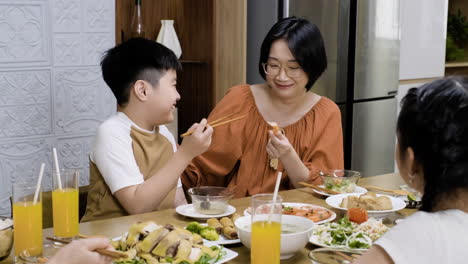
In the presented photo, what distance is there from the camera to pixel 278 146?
2.18 m

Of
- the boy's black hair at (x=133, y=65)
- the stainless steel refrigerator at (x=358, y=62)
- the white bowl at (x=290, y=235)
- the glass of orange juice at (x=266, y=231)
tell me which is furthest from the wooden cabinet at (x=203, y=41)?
the glass of orange juice at (x=266, y=231)

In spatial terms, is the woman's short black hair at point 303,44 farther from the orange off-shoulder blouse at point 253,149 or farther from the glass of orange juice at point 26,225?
the glass of orange juice at point 26,225

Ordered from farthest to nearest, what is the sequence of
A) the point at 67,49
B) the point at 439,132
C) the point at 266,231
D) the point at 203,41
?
the point at 203,41 → the point at 67,49 → the point at 266,231 → the point at 439,132

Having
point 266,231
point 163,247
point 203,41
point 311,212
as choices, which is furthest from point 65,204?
point 203,41

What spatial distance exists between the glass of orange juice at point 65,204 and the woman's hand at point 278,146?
84 cm

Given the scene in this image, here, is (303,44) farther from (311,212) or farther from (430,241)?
(430,241)

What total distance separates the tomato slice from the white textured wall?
5.29 feet

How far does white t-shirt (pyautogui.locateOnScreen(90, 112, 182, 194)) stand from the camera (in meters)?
1.89

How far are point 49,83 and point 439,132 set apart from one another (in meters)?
2.13

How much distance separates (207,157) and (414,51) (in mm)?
2423

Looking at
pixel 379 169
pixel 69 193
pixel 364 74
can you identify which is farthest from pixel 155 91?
pixel 379 169

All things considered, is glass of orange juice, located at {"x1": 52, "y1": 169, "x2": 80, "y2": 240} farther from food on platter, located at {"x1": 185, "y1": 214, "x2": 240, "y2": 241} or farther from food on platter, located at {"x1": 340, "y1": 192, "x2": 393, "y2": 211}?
food on platter, located at {"x1": 340, "y1": 192, "x2": 393, "y2": 211}

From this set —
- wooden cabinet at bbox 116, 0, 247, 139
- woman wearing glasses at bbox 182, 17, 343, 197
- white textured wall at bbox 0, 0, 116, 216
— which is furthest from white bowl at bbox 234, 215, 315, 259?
wooden cabinet at bbox 116, 0, 247, 139

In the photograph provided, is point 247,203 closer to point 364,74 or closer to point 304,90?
point 304,90
